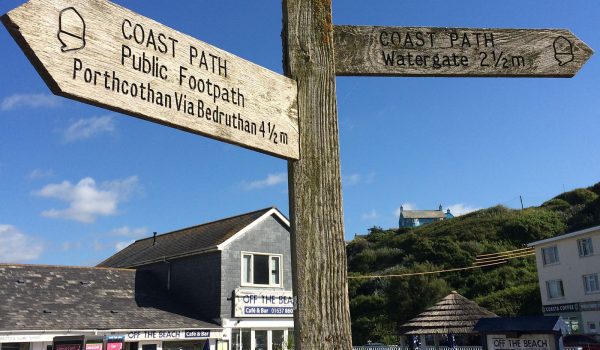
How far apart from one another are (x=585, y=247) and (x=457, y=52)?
3657cm

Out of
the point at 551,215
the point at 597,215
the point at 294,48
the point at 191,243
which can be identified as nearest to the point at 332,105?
the point at 294,48

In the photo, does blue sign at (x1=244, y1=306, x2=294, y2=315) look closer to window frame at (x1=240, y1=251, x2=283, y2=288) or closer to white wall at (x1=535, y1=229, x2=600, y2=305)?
window frame at (x1=240, y1=251, x2=283, y2=288)

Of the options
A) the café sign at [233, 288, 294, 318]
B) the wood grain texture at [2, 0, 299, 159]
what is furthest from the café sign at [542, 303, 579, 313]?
the wood grain texture at [2, 0, 299, 159]

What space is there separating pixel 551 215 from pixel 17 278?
48.1 m

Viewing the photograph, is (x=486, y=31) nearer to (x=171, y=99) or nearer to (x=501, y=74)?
(x=501, y=74)

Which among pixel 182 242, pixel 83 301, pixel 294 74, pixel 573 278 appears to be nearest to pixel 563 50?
pixel 294 74

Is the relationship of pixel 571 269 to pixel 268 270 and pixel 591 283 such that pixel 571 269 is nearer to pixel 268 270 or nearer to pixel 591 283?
pixel 591 283

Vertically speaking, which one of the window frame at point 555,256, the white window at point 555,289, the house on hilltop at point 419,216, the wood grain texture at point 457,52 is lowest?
the wood grain texture at point 457,52

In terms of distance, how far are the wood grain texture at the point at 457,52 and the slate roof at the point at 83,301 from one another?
63.6 ft

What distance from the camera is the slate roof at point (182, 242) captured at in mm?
25328

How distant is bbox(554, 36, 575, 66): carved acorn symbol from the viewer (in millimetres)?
2945

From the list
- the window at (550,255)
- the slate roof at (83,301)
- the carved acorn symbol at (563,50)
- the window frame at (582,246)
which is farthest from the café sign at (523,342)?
the window at (550,255)

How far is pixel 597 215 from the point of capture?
49.7 meters

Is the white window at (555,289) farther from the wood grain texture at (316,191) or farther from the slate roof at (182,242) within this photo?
the wood grain texture at (316,191)
